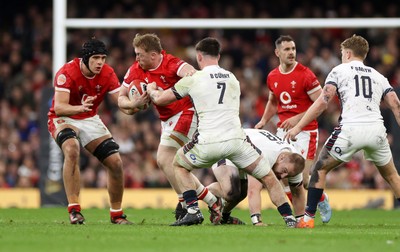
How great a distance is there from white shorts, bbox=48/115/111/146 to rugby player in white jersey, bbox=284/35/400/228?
251 centimetres

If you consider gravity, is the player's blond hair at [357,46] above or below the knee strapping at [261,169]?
above

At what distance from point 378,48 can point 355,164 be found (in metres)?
4.04

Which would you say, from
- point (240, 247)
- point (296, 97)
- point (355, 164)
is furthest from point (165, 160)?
point (355, 164)

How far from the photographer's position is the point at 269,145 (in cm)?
1200

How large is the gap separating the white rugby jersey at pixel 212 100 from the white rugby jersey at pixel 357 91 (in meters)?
1.19

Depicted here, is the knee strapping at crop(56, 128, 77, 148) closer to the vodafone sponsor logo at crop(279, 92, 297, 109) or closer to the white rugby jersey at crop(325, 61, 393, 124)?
the vodafone sponsor logo at crop(279, 92, 297, 109)

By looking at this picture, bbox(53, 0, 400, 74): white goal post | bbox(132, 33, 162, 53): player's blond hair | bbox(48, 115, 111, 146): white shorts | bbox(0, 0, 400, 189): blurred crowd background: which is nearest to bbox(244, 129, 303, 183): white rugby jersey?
bbox(132, 33, 162, 53): player's blond hair

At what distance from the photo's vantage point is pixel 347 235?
10.5m

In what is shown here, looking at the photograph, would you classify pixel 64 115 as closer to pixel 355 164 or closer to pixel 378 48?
pixel 355 164

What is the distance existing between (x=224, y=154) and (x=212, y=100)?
61 cm

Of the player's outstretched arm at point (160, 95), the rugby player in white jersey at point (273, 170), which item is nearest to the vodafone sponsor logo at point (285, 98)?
the rugby player in white jersey at point (273, 170)

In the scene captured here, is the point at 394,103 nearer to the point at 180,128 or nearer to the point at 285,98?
the point at 285,98

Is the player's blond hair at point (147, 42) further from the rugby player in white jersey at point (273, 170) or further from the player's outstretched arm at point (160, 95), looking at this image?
the rugby player in white jersey at point (273, 170)

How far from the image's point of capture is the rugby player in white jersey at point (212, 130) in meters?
11.3
